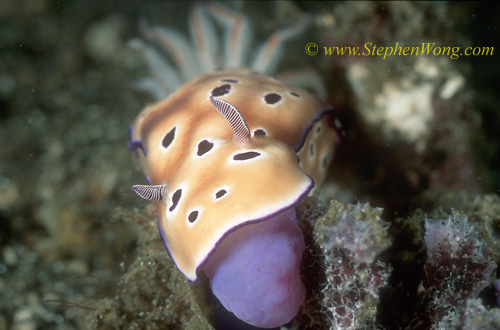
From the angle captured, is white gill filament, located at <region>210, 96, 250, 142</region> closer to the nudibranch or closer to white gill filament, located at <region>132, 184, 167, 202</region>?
the nudibranch

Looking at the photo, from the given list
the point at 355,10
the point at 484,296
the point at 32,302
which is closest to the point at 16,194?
the point at 32,302

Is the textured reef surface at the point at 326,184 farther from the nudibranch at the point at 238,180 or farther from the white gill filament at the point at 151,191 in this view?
the white gill filament at the point at 151,191

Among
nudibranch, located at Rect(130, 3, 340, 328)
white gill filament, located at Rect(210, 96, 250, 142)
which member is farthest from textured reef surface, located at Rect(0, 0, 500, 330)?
white gill filament, located at Rect(210, 96, 250, 142)

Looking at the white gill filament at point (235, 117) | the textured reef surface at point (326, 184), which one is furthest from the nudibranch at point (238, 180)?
the textured reef surface at point (326, 184)

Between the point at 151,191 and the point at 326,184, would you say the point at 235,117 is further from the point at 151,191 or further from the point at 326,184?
the point at 326,184

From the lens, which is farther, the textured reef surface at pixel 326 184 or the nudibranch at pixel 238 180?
the textured reef surface at pixel 326 184

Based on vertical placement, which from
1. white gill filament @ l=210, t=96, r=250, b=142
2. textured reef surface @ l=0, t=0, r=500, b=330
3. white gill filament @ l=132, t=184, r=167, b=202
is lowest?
textured reef surface @ l=0, t=0, r=500, b=330
